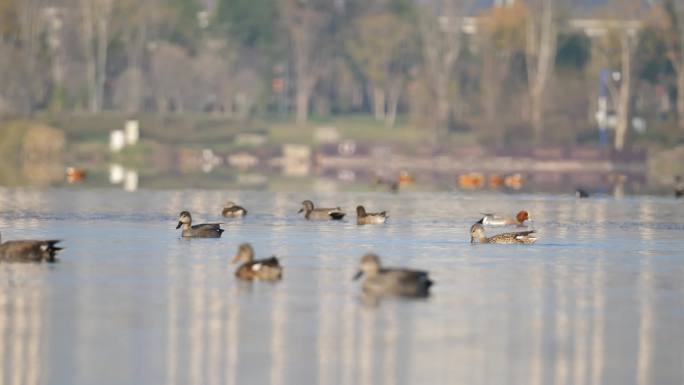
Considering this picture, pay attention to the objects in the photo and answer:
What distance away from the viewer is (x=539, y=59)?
129 m

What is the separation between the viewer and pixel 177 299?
1079 inches

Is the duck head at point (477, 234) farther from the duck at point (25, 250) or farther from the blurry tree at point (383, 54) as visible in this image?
the blurry tree at point (383, 54)

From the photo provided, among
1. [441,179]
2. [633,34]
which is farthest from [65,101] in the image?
[441,179]

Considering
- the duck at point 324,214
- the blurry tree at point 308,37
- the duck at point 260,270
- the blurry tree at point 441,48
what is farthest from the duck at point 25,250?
the blurry tree at point 308,37

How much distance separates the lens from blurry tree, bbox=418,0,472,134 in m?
132

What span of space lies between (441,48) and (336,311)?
4573 inches

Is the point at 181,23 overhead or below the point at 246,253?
overhead

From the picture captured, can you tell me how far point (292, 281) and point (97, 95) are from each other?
109m

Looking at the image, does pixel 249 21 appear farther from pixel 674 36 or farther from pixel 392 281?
pixel 392 281

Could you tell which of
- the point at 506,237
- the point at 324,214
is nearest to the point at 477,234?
the point at 506,237

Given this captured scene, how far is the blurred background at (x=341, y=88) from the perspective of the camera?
11538cm

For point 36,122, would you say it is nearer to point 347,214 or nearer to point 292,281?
point 347,214

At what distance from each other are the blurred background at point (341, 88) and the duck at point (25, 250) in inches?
2281

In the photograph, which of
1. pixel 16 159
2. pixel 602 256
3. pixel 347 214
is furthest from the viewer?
pixel 16 159
